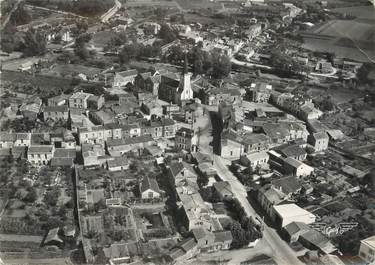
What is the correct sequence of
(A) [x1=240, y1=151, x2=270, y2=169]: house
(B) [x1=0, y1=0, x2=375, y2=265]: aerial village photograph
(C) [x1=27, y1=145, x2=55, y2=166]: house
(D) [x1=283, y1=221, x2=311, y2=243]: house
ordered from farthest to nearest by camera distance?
1. (A) [x1=240, y1=151, x2=270, y2=169]: house
2. (C) [x1=27, y1=145, x2=55, y2=166]: house
3. (D) [x1=283, y1=221, x2=311, y2=243]: house
4. (B) [x1=0, y1=0, x2=375, y2=265]: aerial village photograph

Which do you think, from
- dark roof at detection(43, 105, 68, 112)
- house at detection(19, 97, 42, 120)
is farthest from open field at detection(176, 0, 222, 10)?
dark roof at detection(43, 105, 68, 112)

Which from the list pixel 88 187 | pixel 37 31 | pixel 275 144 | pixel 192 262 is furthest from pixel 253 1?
pixel 192 262

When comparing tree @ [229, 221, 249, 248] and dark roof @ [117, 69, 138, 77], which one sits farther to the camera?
dark roof @ [117, 69, 138, 77]

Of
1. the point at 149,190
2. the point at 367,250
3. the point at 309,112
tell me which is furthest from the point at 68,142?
the point at 367,250

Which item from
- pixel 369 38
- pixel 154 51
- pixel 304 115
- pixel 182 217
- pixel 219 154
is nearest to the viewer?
pixel 182 217

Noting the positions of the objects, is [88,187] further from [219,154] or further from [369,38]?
[369,38]

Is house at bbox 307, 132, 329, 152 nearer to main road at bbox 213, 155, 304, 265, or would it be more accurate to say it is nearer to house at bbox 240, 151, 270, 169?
house at bbox 240, 151, 270, 169
